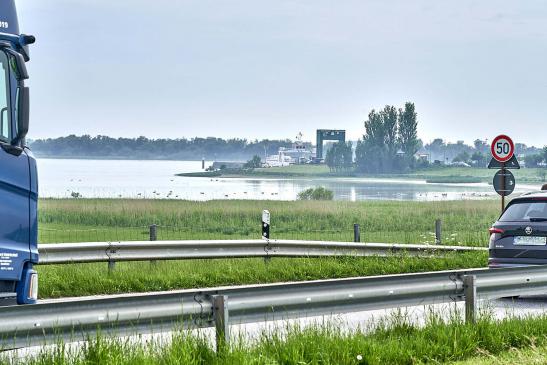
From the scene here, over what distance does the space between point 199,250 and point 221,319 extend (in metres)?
9.32

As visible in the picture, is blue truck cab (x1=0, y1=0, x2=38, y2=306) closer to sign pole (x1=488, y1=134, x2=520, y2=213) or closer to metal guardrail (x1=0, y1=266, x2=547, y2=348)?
metal guardrail (x1=0, y1=266, x2=547, y2=348)

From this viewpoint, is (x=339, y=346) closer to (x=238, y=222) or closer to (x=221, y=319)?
(x=221, y=319)

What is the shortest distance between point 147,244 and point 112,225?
26.2 metres

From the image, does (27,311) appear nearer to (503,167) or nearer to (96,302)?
(96,302)

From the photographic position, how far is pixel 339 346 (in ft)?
29.1

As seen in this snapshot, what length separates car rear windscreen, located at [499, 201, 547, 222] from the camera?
15320 millimetres

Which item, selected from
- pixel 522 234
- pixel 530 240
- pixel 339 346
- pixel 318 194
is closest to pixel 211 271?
pixel 522 234

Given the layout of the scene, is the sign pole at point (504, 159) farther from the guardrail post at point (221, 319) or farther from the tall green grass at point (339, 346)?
the guardrail post at point (221, 319)

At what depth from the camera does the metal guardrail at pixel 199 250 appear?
53.5 feet

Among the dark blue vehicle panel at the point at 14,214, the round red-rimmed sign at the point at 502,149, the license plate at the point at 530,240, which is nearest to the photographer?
the dark blue vehicle panel at the point at 14,214

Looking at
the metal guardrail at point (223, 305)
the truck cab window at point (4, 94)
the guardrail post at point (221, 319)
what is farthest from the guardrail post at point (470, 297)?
the truck cab window at point (4, 94)

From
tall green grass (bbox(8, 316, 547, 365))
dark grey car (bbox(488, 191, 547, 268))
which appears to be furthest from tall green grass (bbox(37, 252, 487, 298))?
tall green grass (bbox(8, 316, 547, 365))

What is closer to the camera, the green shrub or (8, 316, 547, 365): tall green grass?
(8, 316, 547, 365): tall green grass

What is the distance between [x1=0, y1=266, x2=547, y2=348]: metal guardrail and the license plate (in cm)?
434
